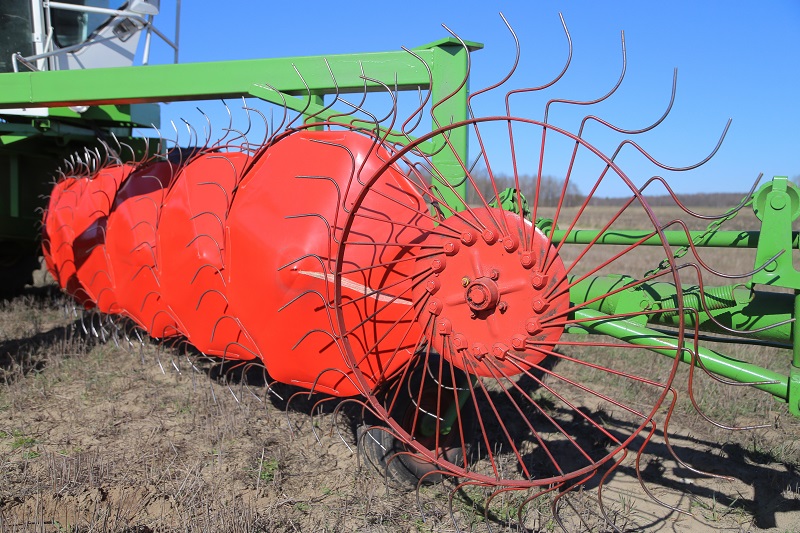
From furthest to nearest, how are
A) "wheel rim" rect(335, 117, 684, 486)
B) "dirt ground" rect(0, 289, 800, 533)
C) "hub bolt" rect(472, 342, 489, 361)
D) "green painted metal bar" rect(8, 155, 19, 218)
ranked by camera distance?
"green painted metal bar" rect(8, 155, 19, 218), "dirt ground" rect(0, 289, 800, 533), "hub bolt" rect(472, 342, 489, 361), "wheel rim" rect(335, 117, 684, 486)

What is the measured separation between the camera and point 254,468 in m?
2.72

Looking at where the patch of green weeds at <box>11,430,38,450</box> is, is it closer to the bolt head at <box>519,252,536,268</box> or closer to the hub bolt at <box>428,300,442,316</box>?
the hub bolt at <box>428,300,442,316</box>

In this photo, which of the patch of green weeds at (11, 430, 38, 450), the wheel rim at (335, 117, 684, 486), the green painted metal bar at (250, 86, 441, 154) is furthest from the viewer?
the patch of green weeds at (11, 430, 38, 450)

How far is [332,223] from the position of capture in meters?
2.42

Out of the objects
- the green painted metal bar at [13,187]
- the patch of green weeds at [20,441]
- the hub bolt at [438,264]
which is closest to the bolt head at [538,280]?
the hub bolt at [438,264]

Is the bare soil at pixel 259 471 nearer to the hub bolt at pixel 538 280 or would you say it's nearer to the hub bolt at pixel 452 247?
the hub bolt at pixel 538 280

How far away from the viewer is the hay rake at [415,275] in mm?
1960

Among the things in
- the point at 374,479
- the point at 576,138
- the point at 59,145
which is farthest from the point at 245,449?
the point at 59,145

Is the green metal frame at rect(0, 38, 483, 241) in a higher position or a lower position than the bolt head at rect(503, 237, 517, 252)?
higher

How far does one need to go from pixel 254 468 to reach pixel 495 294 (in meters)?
1.36

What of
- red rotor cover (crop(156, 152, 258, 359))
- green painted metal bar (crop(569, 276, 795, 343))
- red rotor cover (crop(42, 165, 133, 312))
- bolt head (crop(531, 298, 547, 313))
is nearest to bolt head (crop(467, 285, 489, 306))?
bolt head (crop(531, 298, 547, 313))

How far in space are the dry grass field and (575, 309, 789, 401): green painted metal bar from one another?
1.06ft

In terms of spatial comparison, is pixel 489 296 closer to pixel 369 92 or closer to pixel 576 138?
pixel 576 138

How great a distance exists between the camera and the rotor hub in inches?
75.6
